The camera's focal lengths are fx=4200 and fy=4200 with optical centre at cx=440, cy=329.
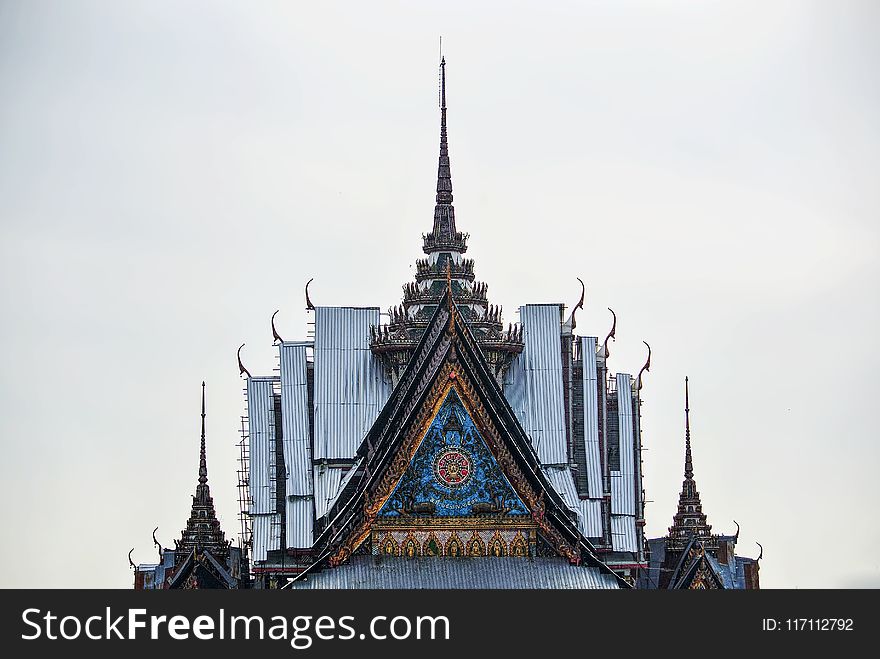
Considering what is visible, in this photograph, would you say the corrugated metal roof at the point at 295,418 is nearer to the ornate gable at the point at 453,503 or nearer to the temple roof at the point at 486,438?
the temple roof at the point at 486,438

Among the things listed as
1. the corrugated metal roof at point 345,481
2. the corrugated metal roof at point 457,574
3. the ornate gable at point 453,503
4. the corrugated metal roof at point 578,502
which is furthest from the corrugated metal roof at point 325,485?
the corrugated metal roof at point 578,502

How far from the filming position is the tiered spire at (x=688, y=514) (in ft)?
292

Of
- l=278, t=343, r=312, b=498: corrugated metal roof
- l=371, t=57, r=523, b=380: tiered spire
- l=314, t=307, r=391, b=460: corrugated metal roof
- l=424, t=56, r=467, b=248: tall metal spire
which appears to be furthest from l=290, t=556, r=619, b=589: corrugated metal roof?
l=424, t=56, r=467, b=248: tall metal spire

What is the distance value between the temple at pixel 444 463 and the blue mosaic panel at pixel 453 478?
3cm

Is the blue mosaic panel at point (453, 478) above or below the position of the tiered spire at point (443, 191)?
below

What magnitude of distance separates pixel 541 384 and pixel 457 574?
6.52 meters

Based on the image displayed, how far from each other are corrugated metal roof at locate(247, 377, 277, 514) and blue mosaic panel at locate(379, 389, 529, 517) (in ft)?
12.7

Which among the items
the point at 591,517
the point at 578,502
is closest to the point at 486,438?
the point at 578,502

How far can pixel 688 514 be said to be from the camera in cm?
8925

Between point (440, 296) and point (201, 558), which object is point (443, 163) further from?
point (201, 558)

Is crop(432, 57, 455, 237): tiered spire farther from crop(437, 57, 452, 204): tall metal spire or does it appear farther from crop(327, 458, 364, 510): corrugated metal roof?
crop(327, 458, 364, 510): corrugated metal roof

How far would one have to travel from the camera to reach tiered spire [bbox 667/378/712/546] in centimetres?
8900
